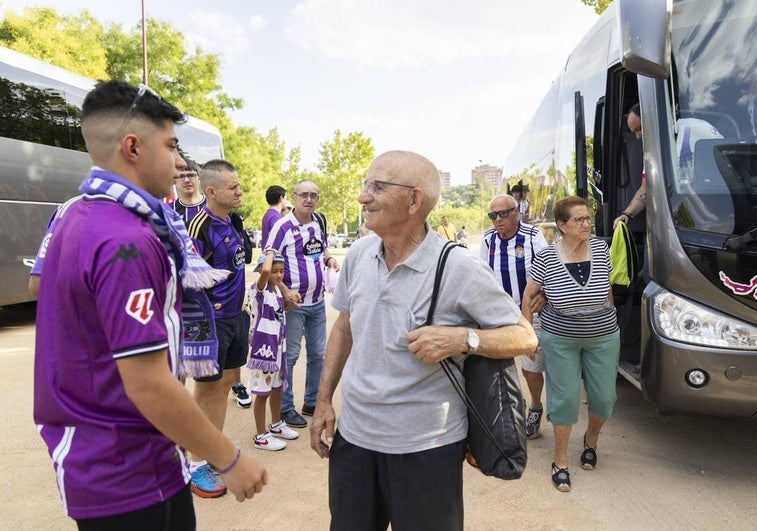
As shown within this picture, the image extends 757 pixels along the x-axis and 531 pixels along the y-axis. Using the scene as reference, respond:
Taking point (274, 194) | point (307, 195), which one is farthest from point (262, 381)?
point (274, 194)

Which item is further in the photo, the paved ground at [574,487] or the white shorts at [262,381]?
the white shorts at [262,381]

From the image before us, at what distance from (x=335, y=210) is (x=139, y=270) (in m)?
42.7

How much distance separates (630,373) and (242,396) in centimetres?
363

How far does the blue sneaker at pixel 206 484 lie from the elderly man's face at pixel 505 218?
10.2ft

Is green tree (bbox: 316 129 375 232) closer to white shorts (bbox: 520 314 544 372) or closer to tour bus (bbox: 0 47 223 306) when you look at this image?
tour bus (bbox: 0 47 223 306)

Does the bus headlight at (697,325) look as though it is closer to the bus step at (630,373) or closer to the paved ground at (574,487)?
the bus step at (630,373)

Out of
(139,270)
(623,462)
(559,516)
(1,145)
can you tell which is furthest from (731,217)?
(1,145)

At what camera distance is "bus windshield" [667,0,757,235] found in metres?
3.51

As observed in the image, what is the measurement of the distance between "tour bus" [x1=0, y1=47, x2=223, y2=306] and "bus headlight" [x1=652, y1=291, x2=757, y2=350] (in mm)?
8428

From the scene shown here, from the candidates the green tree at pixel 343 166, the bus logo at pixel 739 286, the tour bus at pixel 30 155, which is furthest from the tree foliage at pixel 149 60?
the bus logo at pixel 739 286

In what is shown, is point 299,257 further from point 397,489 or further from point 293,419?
point 397,489

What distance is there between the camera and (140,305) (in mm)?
1278

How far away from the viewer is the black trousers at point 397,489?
186cm

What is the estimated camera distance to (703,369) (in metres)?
3.37
